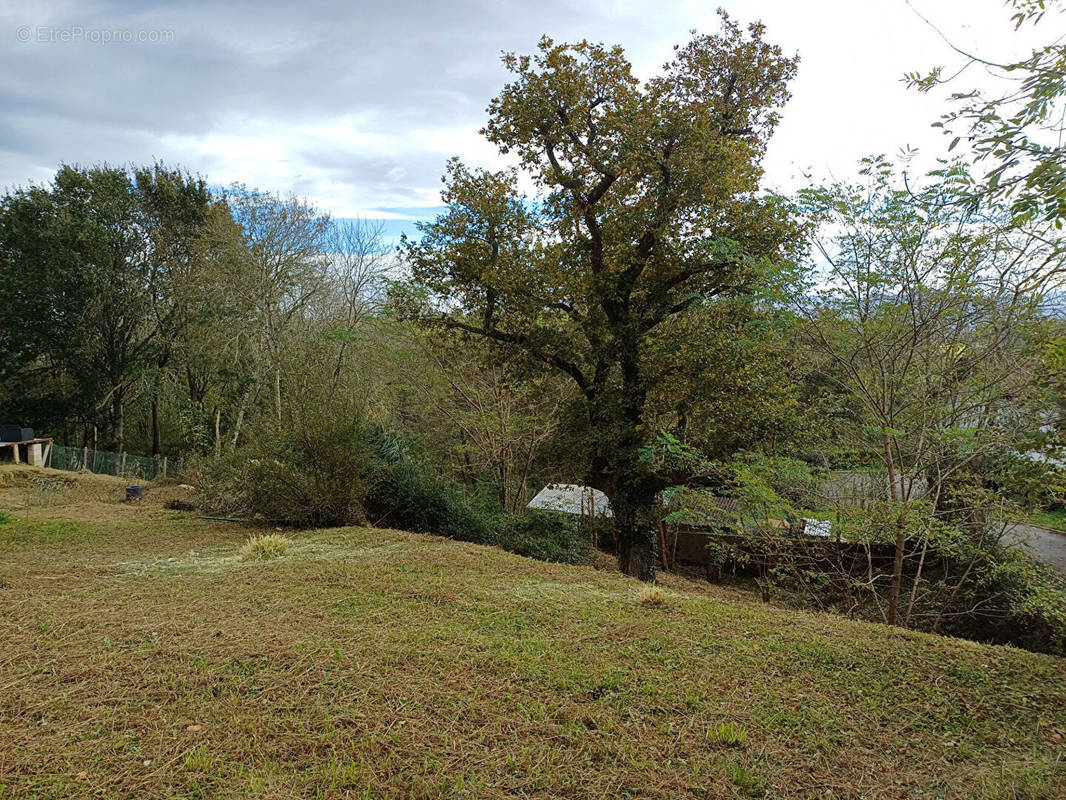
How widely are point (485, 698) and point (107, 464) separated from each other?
2124 centimetres

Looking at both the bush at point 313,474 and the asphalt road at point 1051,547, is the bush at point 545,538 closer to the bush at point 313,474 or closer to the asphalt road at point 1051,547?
the bush at point 313,474

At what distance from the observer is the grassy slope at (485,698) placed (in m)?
2.54

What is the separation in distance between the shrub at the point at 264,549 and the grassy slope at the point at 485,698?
1362 millimetres

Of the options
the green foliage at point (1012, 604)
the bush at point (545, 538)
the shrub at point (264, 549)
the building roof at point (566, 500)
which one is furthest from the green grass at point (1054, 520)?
the shrub at point (264, 549)


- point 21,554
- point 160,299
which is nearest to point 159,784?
point 21,554

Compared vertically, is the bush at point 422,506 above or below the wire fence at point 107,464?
above

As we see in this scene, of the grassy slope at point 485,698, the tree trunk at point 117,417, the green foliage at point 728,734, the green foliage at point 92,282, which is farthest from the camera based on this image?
the tree trunk at point 117,417

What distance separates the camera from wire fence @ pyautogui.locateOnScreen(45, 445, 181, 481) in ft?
61.8

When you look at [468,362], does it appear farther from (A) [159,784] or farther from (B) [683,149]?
(A) [159,784]

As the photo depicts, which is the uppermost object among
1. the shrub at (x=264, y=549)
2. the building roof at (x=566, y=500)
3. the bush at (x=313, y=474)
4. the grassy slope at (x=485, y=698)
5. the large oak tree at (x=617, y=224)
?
the large oak tree at (x=617, y=224)

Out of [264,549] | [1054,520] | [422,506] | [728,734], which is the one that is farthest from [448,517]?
[1054,520]

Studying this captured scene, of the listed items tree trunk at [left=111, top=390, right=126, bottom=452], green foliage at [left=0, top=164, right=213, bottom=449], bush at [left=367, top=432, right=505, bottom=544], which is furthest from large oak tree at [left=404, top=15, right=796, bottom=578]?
tree trunk at [left=111, top=390, right=126, bottom=452]

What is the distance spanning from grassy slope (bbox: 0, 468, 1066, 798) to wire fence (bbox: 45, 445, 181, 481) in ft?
52.1

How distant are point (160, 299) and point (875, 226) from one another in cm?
2306
